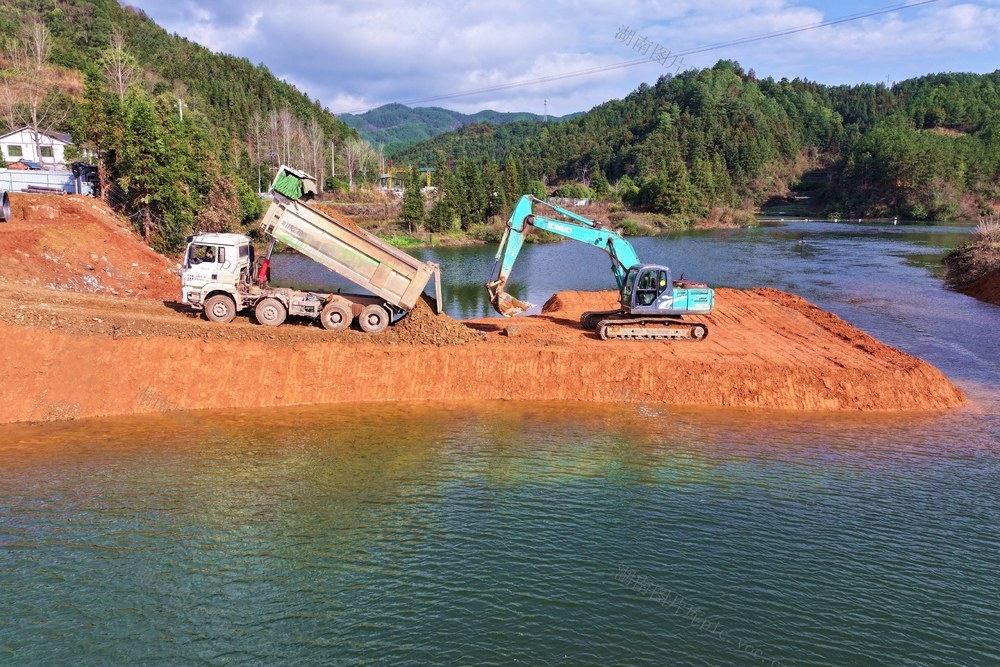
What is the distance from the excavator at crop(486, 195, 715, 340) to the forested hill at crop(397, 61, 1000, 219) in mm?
70872

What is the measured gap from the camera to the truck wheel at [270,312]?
2055 cm

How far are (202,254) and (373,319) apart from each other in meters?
5.80

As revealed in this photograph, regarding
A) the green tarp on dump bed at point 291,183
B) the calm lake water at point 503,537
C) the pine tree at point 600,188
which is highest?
the pine tree at point 600,188

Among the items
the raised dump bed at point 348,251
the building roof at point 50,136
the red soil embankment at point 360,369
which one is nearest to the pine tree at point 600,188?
the building roof at point 50,136

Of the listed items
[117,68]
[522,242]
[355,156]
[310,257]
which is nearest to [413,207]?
[117,68]

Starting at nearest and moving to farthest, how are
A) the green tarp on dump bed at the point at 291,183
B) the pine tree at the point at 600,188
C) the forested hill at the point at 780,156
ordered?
the green tarp on dump bed at the point at 291,183
the forested hill at the point at 780,156
the pine tree at the point at 600,188

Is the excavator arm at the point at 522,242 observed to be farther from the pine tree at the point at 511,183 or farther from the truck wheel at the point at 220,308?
the pine tree at the point at 511,183

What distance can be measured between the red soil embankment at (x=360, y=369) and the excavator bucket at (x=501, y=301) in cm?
97

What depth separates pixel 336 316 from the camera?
20.8 m

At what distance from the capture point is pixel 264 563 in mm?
10859

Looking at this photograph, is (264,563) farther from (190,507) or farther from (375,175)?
(375,175)

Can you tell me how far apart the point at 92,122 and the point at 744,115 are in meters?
162

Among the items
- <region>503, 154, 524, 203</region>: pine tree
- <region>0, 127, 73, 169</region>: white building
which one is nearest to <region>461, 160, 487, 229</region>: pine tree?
<region>503, 154, 524, 203</region>: pine tree

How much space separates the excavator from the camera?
23.0 metres
